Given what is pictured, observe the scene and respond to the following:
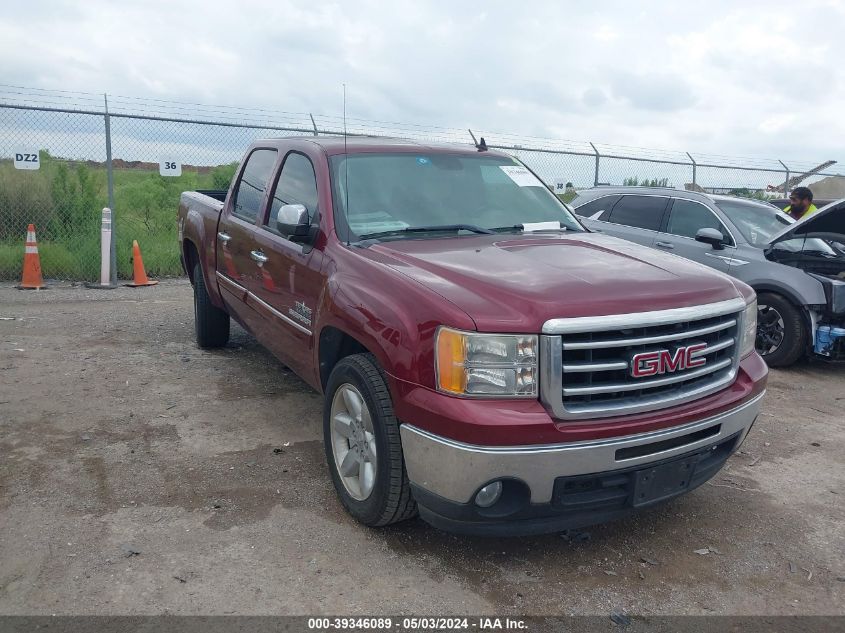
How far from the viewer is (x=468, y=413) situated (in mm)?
2811

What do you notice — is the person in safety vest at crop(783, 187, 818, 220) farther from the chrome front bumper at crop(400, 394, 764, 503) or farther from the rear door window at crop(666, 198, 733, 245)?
the chrome front bumper at crop(400, 394, 764, 503)

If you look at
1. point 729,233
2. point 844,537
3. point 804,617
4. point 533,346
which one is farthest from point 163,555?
point 729,233

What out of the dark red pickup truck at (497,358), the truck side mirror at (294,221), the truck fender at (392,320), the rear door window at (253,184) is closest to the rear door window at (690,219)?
the dark red pickup truck at (497,358)

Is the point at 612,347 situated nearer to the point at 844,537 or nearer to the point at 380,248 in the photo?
the point at 380,248

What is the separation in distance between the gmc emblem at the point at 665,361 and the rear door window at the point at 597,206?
623cm

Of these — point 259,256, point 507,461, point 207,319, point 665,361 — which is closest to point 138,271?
point 207,319

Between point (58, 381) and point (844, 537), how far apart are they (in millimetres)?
5449

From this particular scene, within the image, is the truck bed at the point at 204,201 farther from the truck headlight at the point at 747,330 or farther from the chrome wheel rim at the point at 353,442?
the truck headlight at the point at 747,330

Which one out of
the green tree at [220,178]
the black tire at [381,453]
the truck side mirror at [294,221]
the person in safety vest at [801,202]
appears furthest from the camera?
the green tree at [220,178]

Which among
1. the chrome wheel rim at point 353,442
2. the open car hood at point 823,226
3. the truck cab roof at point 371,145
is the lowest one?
the chrome wheel rim at point 353,442

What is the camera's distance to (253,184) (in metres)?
5.33

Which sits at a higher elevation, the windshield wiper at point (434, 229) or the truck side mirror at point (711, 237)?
the windshield wiper at point (434, 229)

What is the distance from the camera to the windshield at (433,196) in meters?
4.09

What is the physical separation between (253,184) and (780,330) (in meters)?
5.05
